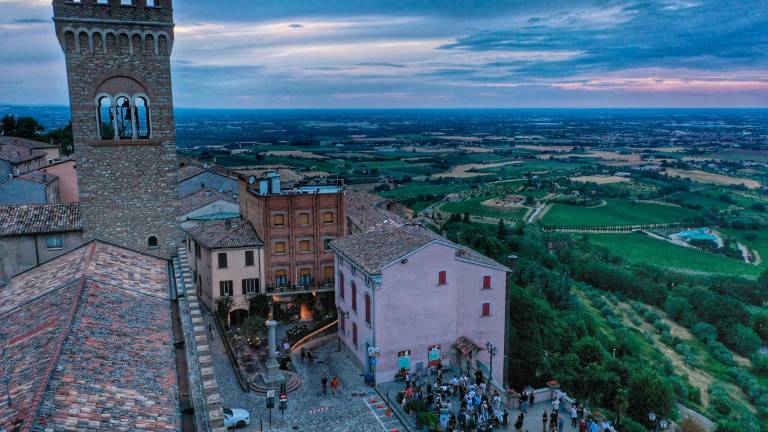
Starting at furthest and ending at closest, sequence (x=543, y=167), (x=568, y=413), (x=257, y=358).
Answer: (x=543, y=167) < (x=257, y=358) < (x=568, y=413)

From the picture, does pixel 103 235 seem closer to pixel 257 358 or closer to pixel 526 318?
pixel 257 358

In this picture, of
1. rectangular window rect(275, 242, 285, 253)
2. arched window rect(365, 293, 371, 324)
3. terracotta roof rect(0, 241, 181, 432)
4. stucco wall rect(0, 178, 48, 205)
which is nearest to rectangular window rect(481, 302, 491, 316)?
arched window rect(365, 293, 371, 324)

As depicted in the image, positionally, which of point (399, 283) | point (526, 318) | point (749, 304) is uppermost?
point (399, 283)

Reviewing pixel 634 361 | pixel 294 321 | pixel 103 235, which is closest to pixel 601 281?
pixel 634 361

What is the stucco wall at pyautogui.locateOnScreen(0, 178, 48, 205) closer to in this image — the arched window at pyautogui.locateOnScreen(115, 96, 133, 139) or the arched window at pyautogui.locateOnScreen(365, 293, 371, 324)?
the arched window at pyautogui.locateOnScreen(115, 96, 133, 139)

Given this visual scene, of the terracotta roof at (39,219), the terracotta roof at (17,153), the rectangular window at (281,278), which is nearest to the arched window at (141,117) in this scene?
the terracotta roof at (39,219)

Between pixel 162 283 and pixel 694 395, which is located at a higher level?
pixel 162 283

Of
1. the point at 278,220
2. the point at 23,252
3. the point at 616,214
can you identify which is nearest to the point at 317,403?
the point at 23,252
